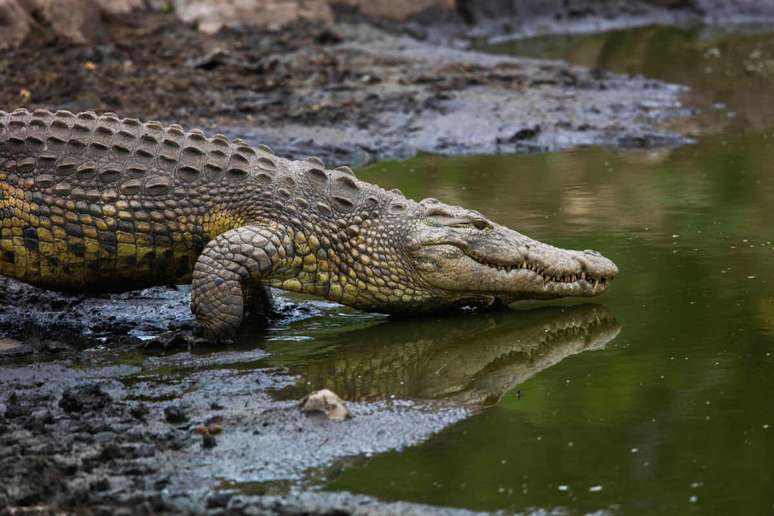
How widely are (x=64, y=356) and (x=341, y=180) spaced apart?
1782 millimetres

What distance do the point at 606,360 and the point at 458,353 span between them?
0.77 metres

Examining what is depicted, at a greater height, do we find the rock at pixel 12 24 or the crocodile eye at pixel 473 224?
the rock at pixel 12 24

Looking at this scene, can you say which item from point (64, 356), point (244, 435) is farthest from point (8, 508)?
point (64, 356)

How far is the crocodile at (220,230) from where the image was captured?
670 cm

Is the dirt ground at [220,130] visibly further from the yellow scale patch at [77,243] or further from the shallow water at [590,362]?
the yellow scale patch at [77,243]

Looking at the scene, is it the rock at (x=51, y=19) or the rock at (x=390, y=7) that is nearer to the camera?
the rock at (x=51, y=19)

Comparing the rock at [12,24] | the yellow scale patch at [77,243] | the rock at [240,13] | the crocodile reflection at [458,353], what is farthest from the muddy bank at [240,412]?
the rock at [240,13]

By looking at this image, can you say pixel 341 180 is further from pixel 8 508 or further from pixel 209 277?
pixel 8 508

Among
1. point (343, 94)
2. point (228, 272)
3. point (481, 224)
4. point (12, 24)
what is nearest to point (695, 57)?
point (343, 94)

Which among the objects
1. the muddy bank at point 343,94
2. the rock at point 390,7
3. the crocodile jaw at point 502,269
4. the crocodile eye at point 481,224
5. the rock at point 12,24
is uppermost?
the rock at point 390,7

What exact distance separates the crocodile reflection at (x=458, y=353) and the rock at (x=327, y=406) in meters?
0.40

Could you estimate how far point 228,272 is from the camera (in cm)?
652

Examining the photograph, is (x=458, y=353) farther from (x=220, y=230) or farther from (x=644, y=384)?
(x=220, y=230)

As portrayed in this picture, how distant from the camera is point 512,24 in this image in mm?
23625
